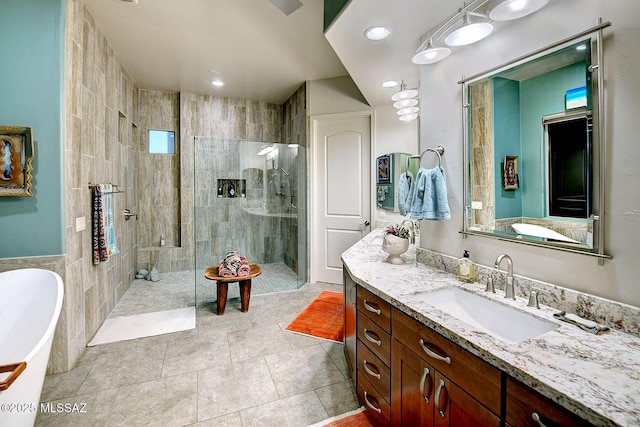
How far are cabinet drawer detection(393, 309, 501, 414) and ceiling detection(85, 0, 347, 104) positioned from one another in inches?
104

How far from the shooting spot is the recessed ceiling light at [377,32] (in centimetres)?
202

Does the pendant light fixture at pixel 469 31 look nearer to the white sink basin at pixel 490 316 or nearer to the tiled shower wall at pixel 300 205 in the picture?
the white sink basin at pixel 490 316

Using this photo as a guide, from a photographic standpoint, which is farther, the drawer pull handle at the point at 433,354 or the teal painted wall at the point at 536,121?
the teal painted wall at the point at 536,121

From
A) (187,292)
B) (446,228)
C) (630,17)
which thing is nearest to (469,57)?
(630,17)

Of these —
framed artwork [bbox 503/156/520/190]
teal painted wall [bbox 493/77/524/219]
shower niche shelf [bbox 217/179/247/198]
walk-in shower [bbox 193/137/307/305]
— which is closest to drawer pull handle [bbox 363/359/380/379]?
teal painted wall [bbox 493/77/524/219]

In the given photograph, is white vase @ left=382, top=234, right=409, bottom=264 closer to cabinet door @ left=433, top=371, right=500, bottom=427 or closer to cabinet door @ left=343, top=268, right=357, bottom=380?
cabinet door @ left=343, top=268, right=357, bottom=380

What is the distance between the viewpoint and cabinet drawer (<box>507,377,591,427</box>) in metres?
0.71

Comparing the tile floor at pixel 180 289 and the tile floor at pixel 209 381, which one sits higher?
the tile floor at pixel 180 289

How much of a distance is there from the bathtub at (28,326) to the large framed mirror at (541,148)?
2218mm

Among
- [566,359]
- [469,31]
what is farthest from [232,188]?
[566,359]

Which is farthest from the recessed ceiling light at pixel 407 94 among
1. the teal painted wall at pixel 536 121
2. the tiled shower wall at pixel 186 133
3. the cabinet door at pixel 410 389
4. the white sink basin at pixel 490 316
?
the tiled shower wall at pixel 186 133

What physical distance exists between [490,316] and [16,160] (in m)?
3.03

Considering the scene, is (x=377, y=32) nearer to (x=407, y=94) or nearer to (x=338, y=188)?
(x=407, y=94)

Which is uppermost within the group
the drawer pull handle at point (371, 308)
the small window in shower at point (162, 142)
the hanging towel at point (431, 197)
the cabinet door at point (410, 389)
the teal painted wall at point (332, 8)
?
the teal painted wall at point (332, 8)
